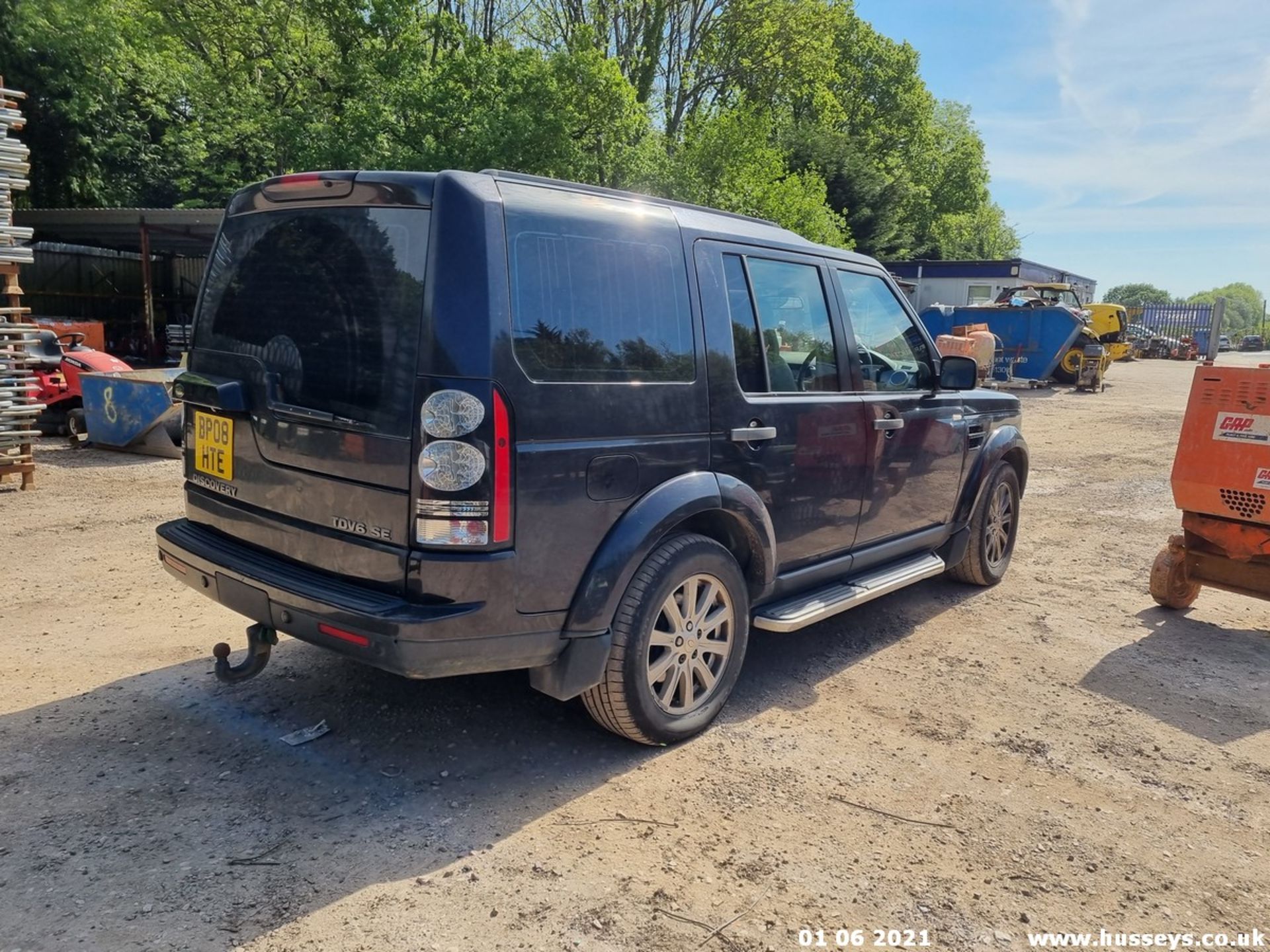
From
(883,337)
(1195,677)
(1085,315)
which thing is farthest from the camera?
(1085,315)

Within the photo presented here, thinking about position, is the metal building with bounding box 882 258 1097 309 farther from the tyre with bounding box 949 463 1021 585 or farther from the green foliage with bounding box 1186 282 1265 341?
the green foliage with bounding box 1186 282 1265 341

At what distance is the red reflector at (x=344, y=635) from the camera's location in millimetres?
2764

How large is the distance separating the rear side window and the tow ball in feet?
5.01

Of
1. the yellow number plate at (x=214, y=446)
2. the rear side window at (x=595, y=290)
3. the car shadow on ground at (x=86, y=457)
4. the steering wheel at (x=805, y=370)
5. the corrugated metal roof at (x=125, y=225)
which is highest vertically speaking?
the corrugated metal roof at (x=125, y=225)

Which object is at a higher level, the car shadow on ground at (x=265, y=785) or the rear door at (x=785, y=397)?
the rear door at (x=785, y=397)

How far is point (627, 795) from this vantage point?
3.16 meters

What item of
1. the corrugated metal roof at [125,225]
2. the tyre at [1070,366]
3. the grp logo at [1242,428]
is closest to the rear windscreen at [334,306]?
the grp logo at [1242,428]

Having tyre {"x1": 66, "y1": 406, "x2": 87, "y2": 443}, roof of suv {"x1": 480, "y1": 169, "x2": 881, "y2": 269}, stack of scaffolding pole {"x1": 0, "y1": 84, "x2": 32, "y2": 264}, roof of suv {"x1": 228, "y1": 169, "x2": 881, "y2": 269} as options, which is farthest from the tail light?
tyre {"x1": 66, "y1": 406, "x2": 87, "y2": 443}

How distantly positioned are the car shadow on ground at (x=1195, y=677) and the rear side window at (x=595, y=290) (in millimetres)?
2781

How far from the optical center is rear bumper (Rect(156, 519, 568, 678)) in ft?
8.96

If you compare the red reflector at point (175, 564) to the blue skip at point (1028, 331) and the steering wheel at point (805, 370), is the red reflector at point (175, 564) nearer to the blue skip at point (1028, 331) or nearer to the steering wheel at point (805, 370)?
the steering wheel at point (805, 370)

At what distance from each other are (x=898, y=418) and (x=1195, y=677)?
202 centimetres

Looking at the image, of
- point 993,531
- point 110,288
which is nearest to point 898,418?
point 993,531

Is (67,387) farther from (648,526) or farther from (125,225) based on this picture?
(648,526)
